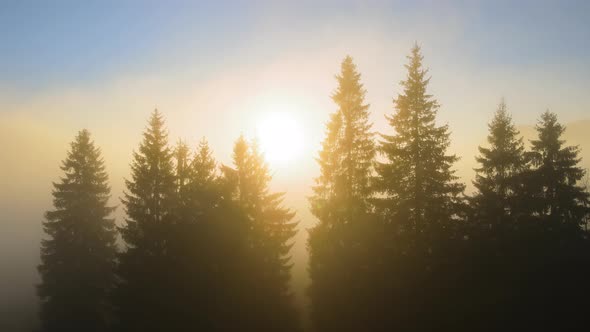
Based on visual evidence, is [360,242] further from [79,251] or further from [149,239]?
[79,251]

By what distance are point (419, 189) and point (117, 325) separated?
2006 cm

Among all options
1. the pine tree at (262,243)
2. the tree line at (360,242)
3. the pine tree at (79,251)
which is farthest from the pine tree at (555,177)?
the pine tree at (79,251)

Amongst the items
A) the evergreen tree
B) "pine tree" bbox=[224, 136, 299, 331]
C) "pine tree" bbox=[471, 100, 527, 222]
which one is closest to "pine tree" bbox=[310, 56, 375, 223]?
the evergreen tree

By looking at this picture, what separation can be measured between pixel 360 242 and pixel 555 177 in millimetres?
17554

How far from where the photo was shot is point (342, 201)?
1964 cm

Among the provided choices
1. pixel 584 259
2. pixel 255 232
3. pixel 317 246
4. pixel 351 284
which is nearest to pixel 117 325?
pixel 255 232

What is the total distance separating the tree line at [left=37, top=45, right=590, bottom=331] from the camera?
660 inches

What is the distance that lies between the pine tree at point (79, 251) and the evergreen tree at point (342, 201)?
16.4 metres

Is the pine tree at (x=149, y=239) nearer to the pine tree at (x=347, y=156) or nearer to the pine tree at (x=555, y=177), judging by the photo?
the pine tree at (x=347, y=156)

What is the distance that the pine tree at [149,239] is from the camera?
18438mm

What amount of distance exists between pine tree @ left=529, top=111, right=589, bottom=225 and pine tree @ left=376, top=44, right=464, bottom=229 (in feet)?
34.5

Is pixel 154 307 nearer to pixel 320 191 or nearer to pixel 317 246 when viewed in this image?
pixel 317 246

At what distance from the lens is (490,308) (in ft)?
51.6

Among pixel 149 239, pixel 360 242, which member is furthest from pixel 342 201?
pixel 149 239
